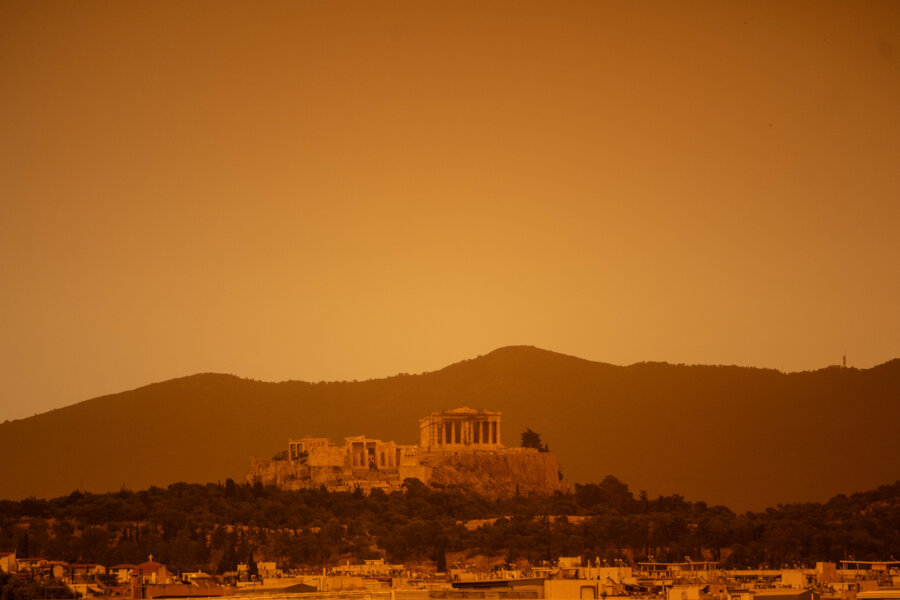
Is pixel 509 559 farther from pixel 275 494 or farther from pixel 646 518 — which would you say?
pixel 275 494

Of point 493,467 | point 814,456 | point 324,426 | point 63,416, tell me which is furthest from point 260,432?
point 493,467

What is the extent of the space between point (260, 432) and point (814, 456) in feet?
167

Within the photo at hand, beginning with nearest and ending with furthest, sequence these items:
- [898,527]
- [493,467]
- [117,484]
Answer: [898,527] → [493,467] → [117,484]

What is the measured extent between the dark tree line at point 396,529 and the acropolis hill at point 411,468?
5821 millimetres

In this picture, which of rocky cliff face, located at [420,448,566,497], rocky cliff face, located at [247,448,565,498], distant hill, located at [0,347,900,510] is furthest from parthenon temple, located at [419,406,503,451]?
distant hill, located at [0,347,900,510]

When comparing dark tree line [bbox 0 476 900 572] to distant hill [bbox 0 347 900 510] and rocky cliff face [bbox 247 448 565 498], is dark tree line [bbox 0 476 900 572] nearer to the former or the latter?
rocky cliff face [bbox 247 448 565 498]

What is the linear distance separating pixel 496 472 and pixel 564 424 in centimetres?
6312

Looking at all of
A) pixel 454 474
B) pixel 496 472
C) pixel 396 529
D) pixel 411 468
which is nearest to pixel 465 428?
pixel 496 472

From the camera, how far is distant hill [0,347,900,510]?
142000 mm

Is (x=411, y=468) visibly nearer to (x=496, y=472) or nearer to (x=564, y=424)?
(x=496, y=472)

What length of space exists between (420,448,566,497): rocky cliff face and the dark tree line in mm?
6440

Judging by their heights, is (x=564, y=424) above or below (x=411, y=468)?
above

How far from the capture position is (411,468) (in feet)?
309

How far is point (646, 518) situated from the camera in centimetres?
7969
